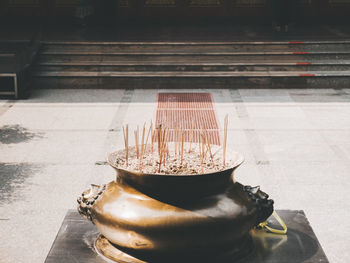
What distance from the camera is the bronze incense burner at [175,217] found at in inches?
115

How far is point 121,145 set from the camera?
744cm

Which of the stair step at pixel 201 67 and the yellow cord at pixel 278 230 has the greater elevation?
the yellow cord at pixel 278 230

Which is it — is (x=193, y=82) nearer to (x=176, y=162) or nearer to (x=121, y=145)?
(x=121, y=145)

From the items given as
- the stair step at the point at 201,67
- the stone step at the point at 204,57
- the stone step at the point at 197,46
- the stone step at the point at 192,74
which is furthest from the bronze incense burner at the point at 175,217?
the stone step at the point at 197,46

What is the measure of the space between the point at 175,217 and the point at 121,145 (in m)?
4.59

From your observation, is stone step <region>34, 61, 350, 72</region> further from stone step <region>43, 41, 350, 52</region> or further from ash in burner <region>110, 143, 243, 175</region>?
ash in burner <region>110, 143, 243, 175</region>

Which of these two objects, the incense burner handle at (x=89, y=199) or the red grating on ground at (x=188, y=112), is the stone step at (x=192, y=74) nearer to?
the red grating on ground at (x=188, y=112)

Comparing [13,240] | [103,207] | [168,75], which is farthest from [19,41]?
[103,207]

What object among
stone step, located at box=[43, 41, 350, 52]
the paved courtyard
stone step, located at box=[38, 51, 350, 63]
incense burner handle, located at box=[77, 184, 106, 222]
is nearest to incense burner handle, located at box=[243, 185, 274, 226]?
incense burner handle, located at box=[77, 184, 106, 222]

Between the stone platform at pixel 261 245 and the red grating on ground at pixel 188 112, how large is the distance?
4.01 meters

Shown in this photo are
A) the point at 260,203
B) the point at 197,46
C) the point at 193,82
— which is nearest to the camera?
the point at 260,203

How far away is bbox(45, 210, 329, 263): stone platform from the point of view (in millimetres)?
3201

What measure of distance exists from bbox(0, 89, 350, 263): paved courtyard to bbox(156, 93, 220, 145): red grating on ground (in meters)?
0.20

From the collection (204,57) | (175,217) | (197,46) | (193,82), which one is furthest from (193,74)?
(175,217)
